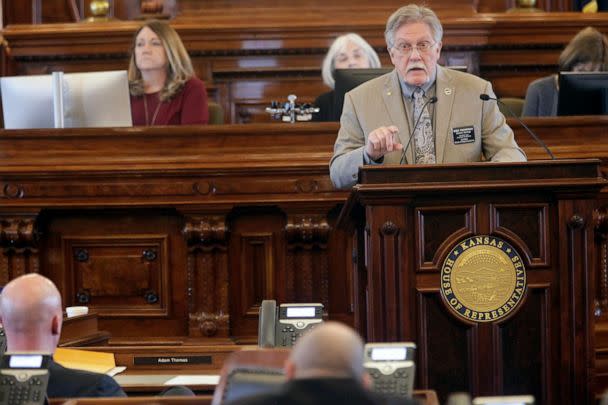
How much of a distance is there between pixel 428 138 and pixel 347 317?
5.12 ft

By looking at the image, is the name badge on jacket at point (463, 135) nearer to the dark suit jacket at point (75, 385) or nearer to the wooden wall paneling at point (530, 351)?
the wooden wall paneling at point (530, 351)

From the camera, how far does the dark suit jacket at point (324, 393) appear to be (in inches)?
81.2

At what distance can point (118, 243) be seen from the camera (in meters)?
5.62

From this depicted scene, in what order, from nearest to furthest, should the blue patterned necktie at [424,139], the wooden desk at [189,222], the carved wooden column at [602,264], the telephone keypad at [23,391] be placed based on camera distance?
the telephone keypad at [23,391] < the blue patterned necktie at [424,139] < the carved wooden column at [602,264] < the wooden desk at [189,222]

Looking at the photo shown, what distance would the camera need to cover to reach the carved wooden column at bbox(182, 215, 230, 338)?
5.52m

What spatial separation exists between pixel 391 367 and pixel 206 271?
9.07ft

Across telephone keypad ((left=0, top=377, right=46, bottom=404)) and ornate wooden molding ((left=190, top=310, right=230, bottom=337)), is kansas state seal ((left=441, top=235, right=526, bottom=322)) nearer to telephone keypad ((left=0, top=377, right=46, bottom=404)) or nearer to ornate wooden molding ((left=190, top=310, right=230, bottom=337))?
telephone keypad ((left=0, top=377, right=46, bottom=404))

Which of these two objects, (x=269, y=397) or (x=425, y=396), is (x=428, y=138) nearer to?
(x=425, y=396)

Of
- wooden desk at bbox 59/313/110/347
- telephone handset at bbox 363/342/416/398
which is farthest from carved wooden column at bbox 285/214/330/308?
telephone handset at bbox 363/342/416/398

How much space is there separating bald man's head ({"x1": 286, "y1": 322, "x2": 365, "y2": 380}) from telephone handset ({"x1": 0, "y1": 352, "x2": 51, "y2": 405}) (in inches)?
36.2

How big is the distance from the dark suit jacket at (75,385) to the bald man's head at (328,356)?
3.66ft

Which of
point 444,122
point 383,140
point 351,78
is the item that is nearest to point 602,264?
point 351,78

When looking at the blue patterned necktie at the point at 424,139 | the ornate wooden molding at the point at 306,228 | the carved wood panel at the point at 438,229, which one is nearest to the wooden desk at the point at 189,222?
the ornate wooden molding at the point at 306,228

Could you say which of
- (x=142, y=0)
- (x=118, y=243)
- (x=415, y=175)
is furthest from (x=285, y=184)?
(x=142, y=0)
